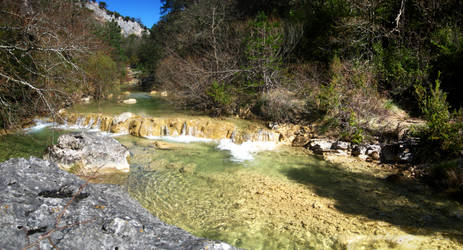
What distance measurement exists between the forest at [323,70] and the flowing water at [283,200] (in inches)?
68.4

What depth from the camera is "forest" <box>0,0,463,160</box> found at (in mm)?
6758

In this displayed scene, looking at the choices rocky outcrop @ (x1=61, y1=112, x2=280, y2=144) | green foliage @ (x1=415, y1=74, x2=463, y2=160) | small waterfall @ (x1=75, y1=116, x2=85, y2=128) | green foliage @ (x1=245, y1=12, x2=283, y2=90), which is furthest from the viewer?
green foliage @ (x1=245, y1=12, x2=283, y2=90)

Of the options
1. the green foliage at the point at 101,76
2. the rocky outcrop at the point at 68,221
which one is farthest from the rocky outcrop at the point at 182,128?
the rocky outcrop at the point at 68,221

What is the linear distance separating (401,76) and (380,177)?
4.61 meters

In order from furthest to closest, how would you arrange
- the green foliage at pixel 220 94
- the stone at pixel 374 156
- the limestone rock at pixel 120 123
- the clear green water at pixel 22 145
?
the green foliage at pixel 220 94 → the limestone rock at pixel 120 123 → the stone at pixel 374 156 → the clear green water at pixel 22 145

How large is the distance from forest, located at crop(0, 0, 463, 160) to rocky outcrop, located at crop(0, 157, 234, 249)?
3.89 metres

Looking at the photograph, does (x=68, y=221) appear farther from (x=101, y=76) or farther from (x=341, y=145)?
(x=101, y=76)

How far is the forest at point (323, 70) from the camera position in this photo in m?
6.76

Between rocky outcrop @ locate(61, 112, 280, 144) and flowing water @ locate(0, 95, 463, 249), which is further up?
rocky outcrop @ locate(61, 112, 280, 144)

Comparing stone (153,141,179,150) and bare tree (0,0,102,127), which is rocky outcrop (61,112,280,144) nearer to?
stone (153,141,179,150)

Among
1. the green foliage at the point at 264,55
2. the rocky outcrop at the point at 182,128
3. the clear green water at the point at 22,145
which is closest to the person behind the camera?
the clear green water at the point at 22,145

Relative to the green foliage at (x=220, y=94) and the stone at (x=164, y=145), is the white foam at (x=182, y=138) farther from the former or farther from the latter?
the green foliage at (x=220, y=94)

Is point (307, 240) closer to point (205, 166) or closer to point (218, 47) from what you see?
point (205, 166)

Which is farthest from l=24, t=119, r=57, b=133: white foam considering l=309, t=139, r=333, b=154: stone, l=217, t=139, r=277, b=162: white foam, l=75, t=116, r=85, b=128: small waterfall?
l=309, t=139, r=333, b=154: stone
